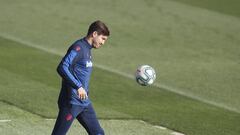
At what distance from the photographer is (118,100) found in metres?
17.5

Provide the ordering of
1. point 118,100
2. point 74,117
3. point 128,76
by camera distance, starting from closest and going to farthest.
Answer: point 74,117, point 118,100, point 128,76

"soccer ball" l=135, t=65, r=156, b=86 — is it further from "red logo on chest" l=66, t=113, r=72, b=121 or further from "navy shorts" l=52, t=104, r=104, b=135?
"red logo on chest" l=66, t=113, r=72, b=121

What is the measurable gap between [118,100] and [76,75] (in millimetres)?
5884

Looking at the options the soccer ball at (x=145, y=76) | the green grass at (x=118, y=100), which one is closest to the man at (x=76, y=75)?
the soccer ball at (x=145, y=76)

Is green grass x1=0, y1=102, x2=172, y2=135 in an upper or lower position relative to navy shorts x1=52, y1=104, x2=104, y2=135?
upper

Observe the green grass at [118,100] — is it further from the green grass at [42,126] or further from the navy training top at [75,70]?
the navy training top at [75,70]

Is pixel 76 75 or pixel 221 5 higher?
pixel 221 5

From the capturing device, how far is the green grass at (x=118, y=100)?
16016 mm

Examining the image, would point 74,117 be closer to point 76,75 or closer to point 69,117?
point 69,117

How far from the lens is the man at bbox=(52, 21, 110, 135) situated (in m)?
11.5

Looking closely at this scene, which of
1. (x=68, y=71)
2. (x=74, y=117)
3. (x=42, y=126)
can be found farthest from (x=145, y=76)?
(x=42, y=126)

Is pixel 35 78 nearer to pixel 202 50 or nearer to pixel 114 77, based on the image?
pixel 114 77

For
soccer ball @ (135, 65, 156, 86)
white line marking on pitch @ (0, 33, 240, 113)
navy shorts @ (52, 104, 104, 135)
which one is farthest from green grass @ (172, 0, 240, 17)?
navy shorts @ (52, 104, 104, 135)

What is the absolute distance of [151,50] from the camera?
2395 cm
